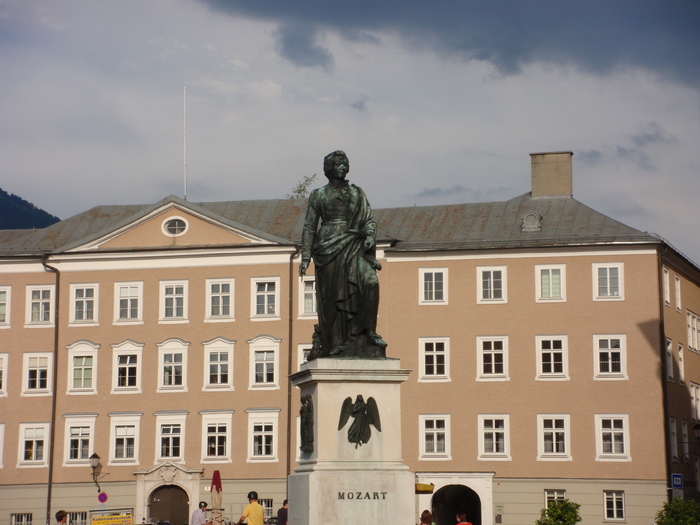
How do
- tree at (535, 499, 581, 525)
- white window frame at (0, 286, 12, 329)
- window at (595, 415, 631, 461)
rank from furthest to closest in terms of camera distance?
white window frame at (0, 286, 12, 329)
window at (595, 415, 631, 461)
tree at (535, 499, 581, 525)

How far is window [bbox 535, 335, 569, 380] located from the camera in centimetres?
4900

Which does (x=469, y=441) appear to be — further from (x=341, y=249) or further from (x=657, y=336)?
(x=341, y=249)

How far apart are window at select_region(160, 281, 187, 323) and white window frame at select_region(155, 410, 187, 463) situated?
3791 mm

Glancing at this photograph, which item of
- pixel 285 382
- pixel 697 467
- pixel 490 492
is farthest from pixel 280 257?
pixel 697 467

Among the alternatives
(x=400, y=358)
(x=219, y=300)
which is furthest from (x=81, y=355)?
(x=400, y=358)

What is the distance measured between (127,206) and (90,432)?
11.6 meters

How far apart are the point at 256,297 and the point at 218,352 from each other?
107 inches

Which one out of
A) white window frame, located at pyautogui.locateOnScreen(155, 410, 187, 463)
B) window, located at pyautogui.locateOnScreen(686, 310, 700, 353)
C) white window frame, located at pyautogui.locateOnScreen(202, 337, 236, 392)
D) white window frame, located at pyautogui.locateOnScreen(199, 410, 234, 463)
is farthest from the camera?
window, located at pyautogui.locateOnScreen(686, 310, 700, 353)

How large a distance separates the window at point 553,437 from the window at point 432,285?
617cm

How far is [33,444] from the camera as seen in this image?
170 ft

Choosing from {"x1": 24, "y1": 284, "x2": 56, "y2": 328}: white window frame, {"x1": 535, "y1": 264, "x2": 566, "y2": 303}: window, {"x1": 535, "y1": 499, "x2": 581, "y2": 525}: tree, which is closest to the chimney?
{"x1": 535, "y1": 264, "x2": 566, "y2": 303}: window

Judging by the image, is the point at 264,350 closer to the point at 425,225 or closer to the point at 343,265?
the point at 425,225

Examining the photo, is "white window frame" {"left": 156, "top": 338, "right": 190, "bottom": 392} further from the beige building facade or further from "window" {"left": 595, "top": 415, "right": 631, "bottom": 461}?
"window" {"left": 595, "top": 415, "right": 631, "bottom": 461}

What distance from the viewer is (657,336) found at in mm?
48688
